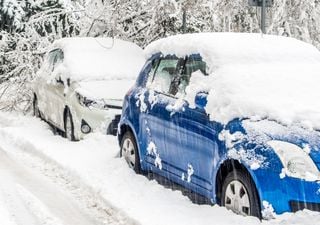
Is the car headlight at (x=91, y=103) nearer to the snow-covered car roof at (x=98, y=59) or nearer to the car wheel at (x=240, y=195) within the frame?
the snow-covered car roof at (x=98, y=59)

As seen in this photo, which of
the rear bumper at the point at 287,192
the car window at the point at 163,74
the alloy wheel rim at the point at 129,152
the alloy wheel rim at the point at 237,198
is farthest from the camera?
the alloy wheel rim at the point at 129,152

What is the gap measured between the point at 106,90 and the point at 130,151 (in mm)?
2684

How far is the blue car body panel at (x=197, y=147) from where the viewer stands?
5090mm

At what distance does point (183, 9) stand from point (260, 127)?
328 inches

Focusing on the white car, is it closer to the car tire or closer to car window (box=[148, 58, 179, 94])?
the car tire

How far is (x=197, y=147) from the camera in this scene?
20.4 feet

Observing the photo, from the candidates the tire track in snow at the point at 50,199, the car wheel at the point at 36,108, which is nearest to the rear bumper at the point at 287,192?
the tire track in snow at the point at 50,199

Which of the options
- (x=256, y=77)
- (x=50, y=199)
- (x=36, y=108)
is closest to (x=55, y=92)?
(x=36, y=108)

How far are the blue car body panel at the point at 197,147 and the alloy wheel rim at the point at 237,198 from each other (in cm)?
23

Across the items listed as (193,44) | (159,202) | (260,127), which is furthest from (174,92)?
(260,127)

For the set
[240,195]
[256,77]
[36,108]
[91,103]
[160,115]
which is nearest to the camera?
[240,195]

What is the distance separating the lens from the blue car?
201 inches

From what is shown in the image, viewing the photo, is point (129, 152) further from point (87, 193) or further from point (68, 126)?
point (68, 126)

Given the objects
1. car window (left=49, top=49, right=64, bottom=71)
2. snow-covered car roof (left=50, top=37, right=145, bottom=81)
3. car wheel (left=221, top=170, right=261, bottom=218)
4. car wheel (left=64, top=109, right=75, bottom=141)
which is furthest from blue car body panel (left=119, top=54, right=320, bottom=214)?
car window (left=49, top=49, right=64, bottom=71)
